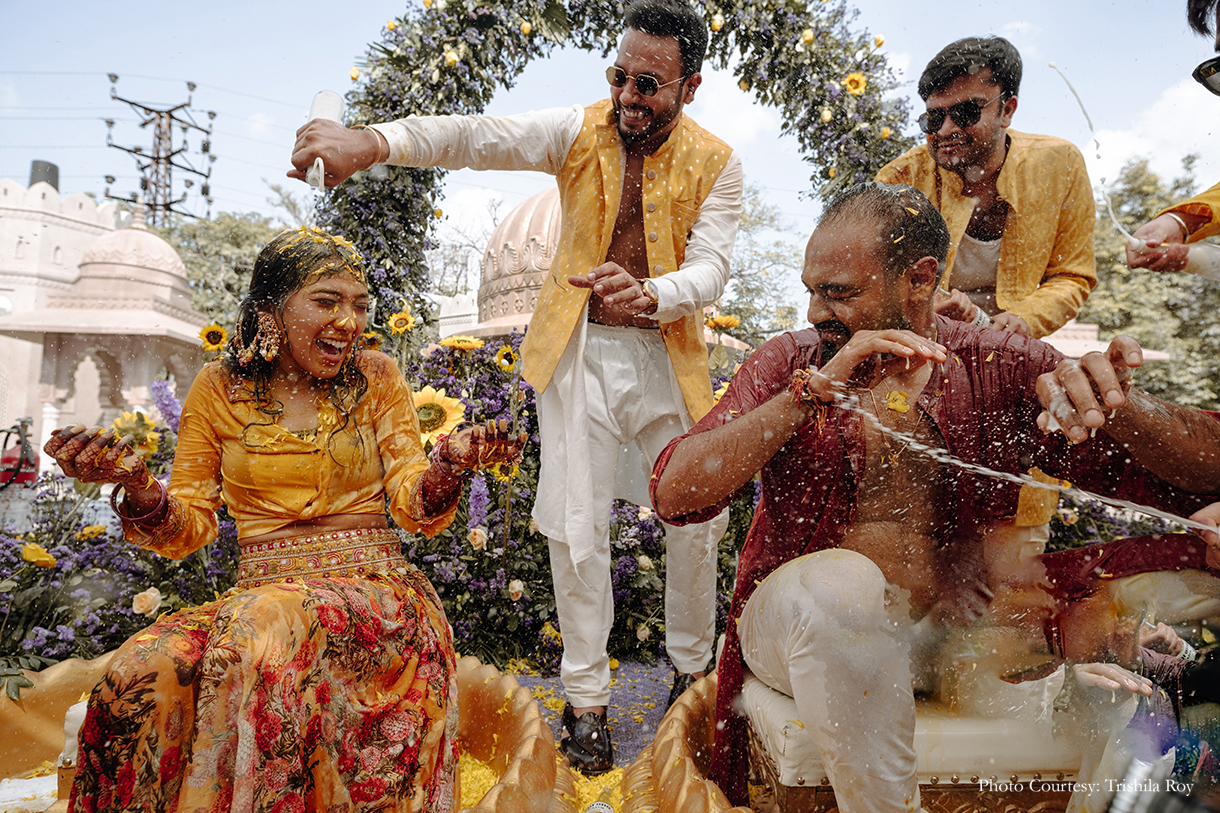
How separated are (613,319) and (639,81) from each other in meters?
0.79

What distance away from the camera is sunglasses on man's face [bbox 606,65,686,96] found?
2402mm

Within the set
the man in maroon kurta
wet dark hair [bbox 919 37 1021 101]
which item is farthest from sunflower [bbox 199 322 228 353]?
wet dark hair [bbox 919 37 1021 101]

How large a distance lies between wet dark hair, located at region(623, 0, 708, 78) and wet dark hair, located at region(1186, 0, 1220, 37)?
145 centimetres

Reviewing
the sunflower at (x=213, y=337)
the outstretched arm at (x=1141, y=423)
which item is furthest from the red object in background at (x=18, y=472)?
the outstretched arm at (x=1141, y=423)

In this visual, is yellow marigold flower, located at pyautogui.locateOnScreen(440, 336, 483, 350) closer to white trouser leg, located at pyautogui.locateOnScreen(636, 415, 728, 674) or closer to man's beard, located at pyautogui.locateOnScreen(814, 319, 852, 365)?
white trouser leg, located at pyautogui.locateOnScreen(636, 415, 728, 674)

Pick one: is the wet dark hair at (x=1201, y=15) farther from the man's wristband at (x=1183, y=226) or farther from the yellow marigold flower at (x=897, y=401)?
the yellow marigold flower at (x=897, y=401)

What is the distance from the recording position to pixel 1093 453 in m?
1.38

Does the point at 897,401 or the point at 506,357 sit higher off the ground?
the point at 506,357

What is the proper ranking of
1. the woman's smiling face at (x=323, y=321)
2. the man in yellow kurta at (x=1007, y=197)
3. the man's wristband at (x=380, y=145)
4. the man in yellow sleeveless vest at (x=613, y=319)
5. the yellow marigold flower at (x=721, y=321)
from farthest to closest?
1. the yellow marigold flower at (x=721, y=321)
2. the man in yellow sleeveless vest at (x=613, y=319)
3. the man's wristband at (x=380, y=145)
4. the woman's smiling face at (x=323, y=321)
5. the man in yellow kurta at (x=1007, y=197)

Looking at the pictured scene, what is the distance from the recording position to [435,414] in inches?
127

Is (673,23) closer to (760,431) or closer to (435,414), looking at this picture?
(760,431)

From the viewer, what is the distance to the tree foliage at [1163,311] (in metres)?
1.20

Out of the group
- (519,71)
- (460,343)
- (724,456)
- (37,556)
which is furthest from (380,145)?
(519,71)

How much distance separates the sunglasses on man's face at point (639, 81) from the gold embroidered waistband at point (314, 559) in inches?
62.5
